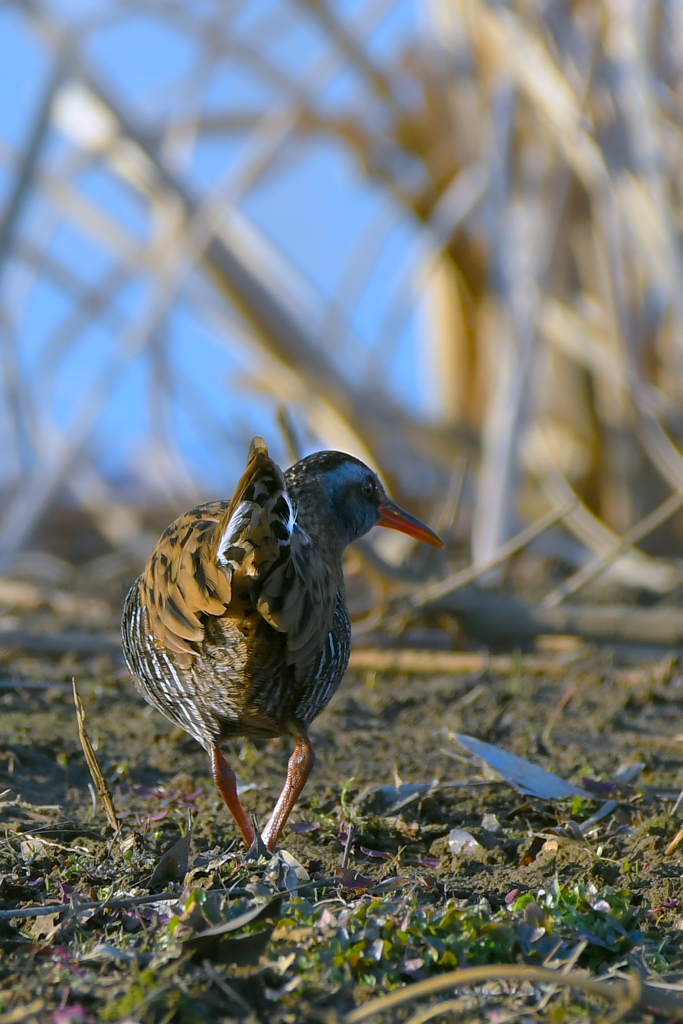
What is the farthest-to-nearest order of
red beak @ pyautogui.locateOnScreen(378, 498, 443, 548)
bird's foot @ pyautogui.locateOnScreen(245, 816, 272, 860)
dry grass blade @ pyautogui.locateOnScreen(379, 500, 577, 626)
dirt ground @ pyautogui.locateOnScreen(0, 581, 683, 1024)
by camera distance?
1. dry grass blade @ pyautogui.locateOnScreen(379, 500, 577, 626)
2. red beak @ pyautogui.locateOnScreen(378, 498, 443, 548)
3. bird's foot @ pyautogui.locateOnScreen(245, 816, 272, 860)
4. dirt ground @ pyautogui.locateOnScreen(0, 581, 683, 1024)

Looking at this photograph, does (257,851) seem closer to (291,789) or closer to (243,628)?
(291,789)

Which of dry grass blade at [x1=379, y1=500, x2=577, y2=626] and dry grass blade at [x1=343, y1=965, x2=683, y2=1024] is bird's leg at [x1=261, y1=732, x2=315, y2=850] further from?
dry grass blade at [x1=379, y1=500, x2=577, y2=626]

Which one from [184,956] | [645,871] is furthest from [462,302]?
[184,956]

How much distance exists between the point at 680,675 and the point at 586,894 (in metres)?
2.13

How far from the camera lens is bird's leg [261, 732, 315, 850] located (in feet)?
8.49

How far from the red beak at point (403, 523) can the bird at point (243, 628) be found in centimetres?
58

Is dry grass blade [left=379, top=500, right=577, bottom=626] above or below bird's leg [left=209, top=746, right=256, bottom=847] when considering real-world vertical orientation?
above

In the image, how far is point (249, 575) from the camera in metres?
2.38

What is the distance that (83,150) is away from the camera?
19.2ft

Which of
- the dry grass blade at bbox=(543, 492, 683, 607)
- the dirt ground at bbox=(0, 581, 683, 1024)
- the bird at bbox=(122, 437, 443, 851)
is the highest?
the bird at bbox=(122, 437, 443, 851)

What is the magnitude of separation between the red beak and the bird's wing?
832 mm

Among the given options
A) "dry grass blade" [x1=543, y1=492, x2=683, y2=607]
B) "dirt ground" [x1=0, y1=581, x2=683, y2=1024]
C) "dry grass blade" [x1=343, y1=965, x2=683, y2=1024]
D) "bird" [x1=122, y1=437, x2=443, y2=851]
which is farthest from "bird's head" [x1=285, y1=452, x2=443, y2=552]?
"dry grass blade" [x1=343, y1=965, x2=683, y2=1024]

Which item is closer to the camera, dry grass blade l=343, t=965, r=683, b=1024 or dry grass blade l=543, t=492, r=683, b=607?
dry grass blade l=343, t=965, r=683, b=1024

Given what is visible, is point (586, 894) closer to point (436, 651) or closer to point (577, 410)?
point (436, 651)
